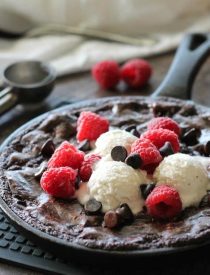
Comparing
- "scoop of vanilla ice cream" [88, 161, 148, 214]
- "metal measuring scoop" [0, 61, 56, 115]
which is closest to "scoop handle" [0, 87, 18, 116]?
"metal measuring scoop" [0, 61, 56, 115]

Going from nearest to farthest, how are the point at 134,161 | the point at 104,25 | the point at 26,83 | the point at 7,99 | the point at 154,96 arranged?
the point at 134,161 → the point at 154,96 → the point at 7,99 → the point at 26,83 → the point at 104,25

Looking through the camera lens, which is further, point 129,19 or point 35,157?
point 129,19

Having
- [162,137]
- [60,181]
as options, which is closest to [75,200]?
[60,181]

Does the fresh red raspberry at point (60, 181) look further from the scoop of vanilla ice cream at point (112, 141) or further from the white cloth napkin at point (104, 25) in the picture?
the white cloth napkin at point (104, 25)

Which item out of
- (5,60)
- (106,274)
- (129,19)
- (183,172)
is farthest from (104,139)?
(129,19)

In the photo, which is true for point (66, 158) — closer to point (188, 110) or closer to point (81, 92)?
point (188, 110)

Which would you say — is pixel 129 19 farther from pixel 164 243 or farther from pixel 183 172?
pixel 164 243

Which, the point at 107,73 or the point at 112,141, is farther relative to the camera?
the point at 107,73

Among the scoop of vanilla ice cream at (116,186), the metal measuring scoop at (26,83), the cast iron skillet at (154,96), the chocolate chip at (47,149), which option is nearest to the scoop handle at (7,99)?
the metal measuring scoop at (26,83)
